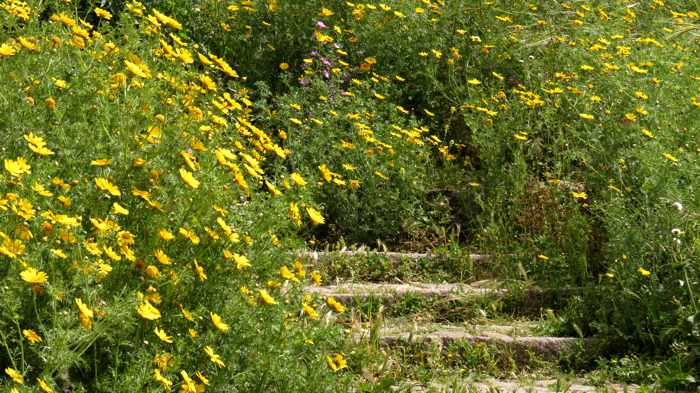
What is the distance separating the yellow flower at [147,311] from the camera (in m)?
2.89

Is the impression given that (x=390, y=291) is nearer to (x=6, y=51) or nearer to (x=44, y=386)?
(x=6, y=51)

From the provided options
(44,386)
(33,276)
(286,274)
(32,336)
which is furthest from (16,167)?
(286,274)

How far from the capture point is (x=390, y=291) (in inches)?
203

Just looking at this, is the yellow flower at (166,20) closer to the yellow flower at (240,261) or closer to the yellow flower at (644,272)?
the yellow flower at (240,261)

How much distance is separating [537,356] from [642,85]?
6.73ft

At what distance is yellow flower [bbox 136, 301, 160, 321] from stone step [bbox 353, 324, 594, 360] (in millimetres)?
1796

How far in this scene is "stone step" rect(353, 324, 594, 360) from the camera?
470 centimetres

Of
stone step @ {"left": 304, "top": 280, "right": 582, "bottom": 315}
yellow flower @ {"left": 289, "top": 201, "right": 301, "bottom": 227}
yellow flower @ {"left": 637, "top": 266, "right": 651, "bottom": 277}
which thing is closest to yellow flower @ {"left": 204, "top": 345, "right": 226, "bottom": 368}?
yellow flower @ {"left": 289, "top": 201, "right": 301, "bottom": 227}

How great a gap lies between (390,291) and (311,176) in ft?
2.73

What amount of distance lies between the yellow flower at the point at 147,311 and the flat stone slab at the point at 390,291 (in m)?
2.01

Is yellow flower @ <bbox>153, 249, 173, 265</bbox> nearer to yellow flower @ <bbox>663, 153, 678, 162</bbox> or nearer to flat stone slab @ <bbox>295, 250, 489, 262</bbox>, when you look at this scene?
flat stone slab @ <bbox>295, 250, 489, 262</bbox>

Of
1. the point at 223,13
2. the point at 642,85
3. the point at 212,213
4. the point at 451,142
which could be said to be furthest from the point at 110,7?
the point at 212,213

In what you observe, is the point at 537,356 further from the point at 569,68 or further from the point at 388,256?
the point at 569,68

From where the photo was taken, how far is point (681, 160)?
529 centimetres
